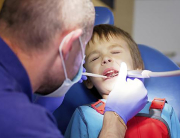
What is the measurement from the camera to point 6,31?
0.77m

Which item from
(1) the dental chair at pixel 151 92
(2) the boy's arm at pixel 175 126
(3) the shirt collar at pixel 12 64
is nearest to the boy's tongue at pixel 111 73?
(1) the dental chair at pixel 151 92

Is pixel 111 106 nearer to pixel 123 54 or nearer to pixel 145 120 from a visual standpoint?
pixel 145 120

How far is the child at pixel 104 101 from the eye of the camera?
116 centimetres

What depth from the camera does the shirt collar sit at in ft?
2.30

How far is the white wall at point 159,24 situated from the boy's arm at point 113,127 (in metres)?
2.10

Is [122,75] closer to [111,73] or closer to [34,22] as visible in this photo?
[111,73]

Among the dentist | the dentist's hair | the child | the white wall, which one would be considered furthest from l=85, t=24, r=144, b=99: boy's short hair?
the white wall

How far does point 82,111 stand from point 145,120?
0.31m

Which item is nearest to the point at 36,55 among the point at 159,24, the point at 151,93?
the point at 151,93

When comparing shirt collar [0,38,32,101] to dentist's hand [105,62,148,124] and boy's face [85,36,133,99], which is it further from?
boy's face [85,36,133,99]

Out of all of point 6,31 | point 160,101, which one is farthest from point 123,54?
point 6,31

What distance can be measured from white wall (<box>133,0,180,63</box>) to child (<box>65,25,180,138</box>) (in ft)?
5.31

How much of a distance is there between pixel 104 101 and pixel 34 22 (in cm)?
66

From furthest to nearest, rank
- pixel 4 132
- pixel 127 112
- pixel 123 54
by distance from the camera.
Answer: pixel 123 54 → pixel 127 112 → pixel 4 132
